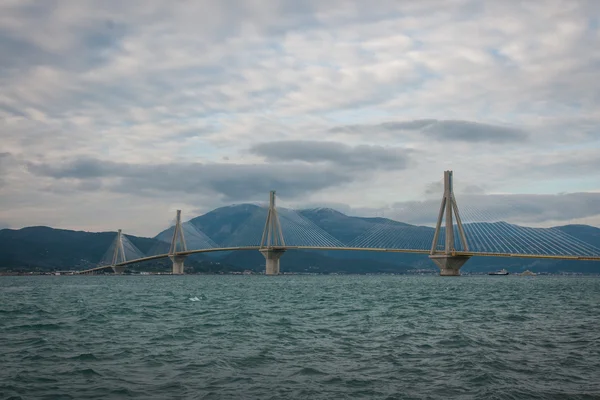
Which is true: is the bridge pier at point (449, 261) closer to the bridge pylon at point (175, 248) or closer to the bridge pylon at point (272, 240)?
the bridge pylon at point (272, 240)

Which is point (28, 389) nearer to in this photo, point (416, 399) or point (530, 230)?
point (416, 399)

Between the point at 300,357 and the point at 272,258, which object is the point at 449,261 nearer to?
the point at 272,258

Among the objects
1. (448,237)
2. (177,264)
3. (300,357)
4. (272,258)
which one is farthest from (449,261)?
(300,357)

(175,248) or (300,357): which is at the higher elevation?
(175,248)

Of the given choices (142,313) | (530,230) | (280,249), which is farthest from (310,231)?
(142,313)

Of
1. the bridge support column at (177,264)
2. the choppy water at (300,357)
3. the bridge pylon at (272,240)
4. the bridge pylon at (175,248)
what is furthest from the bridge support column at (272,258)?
the choppy water at (300,357)

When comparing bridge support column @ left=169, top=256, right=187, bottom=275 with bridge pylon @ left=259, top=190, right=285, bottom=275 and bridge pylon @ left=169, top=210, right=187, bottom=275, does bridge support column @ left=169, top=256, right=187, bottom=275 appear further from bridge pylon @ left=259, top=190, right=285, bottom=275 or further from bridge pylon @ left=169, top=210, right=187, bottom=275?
bridge pylon @ left=259, top=190, right=285, bottom=275

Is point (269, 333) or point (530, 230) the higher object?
point (530, 230)
